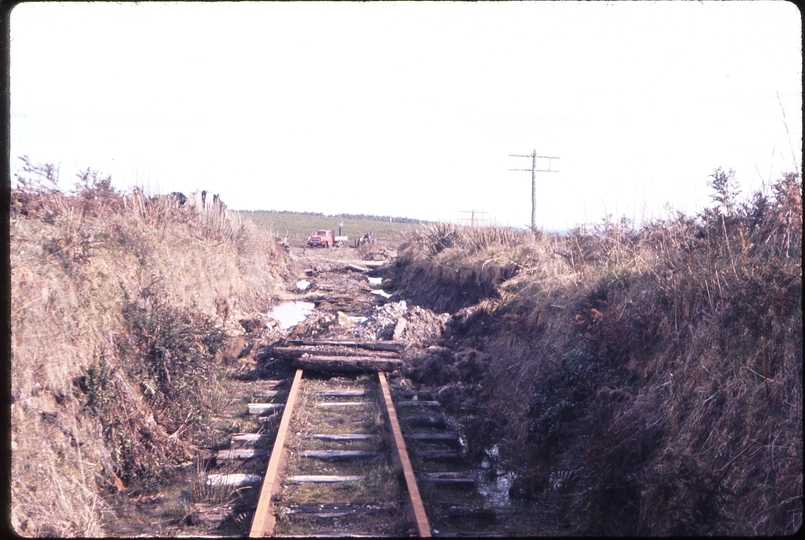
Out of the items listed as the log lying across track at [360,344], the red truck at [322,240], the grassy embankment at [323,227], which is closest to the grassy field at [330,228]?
the grassy embankment at [323,227]

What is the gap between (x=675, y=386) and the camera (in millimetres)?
5020

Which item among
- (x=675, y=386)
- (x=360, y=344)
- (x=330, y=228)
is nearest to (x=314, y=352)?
(x=360, y=344)

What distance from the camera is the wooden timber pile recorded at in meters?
9.59

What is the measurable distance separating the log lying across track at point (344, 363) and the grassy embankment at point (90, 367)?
137 centimetres

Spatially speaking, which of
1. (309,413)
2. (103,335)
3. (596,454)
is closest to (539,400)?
(596,454)

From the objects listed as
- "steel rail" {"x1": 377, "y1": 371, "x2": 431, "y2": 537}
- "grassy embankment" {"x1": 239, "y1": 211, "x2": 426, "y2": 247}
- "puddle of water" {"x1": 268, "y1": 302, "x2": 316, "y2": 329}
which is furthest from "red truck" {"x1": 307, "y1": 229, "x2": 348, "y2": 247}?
"steel rail" {"x1": 377, "y1": 371, "x2": 431, "y2": 537}

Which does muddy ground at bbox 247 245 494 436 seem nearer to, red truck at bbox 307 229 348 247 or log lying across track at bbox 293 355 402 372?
log lying across track at bbox 293 355 402 372

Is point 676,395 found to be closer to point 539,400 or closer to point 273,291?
point 539,400

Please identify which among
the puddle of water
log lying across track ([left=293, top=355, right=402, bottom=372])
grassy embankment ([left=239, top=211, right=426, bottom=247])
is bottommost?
the puddle of water

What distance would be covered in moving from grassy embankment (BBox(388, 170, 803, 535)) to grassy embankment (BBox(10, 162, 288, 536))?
3.68 meters

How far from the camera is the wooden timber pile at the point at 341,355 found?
31.4 feet

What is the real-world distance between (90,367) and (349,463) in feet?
8.93

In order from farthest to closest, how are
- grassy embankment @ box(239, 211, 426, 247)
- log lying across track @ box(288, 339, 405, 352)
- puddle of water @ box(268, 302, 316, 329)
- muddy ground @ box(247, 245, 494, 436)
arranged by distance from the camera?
grassy embankment @ box(239, 211, 426, 247)
puddle of water @ box(268, 302, 316, 329)
log lying across track @ box(288, 339, 405, 352)
muddy ground @ box(247, 245, 494, 436)

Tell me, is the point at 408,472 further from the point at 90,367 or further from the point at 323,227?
the point at 323,227
